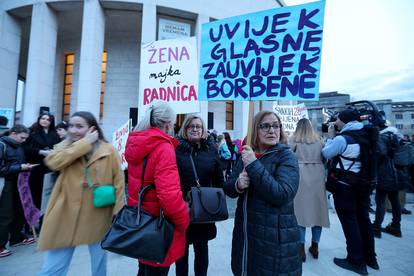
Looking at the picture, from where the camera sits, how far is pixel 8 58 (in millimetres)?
11586

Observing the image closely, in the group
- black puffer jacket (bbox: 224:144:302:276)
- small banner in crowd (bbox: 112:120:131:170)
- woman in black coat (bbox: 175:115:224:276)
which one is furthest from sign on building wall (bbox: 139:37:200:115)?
black puffer jacket (bbox: 224:144:302:276)

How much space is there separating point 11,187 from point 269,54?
13.9ft

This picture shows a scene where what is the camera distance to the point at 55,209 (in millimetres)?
2010

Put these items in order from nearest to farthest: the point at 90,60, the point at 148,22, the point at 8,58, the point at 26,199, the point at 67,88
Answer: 1. the point at 26,199
2. the point at 90,60
3. the point at 148,22
4. the point at 8,58
5. the point at 67,88

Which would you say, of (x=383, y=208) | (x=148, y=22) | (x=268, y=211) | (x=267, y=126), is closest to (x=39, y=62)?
(x=148, y=22)

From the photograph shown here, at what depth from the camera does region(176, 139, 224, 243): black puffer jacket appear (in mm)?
2326

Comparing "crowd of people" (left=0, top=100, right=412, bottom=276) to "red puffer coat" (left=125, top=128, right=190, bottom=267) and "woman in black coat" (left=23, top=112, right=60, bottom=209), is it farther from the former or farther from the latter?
"woman in black coat" (left=23, top=112, right=60, bottom=209)

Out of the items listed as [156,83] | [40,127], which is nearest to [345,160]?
[156,83]

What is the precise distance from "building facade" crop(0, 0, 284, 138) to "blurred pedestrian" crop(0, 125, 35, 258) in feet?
23.5

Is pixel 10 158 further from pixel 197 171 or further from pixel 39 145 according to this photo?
pixel 197 171

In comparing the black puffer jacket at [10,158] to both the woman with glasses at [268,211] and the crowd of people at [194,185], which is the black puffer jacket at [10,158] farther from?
the woman with glasses at [268,211]

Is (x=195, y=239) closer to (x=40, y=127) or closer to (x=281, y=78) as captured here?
(x=281, y=78)

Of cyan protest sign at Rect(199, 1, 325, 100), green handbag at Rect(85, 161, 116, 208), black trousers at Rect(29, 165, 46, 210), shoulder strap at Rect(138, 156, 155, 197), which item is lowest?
black trousers at Rect(29, 165, 46, 210)

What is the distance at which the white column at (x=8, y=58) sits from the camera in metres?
11.3
